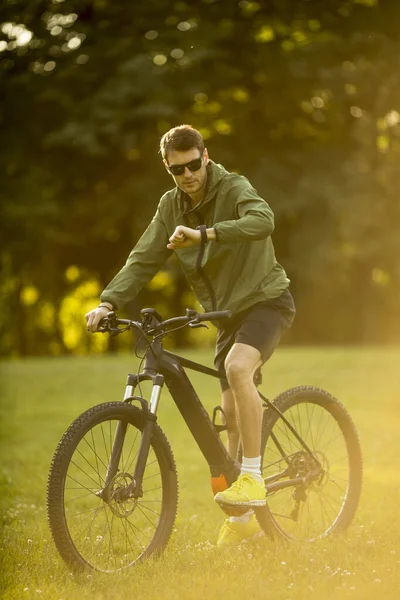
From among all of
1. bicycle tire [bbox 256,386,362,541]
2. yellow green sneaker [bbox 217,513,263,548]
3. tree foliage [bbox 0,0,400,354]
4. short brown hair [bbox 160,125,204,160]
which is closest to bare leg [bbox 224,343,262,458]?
bicycle tire [bbox 256,386,362,541]

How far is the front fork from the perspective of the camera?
15.6 ft

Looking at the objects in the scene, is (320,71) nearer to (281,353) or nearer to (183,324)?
(281,353)

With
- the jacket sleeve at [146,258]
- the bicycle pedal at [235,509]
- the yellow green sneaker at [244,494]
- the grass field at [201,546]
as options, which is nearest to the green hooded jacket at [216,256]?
the jacket sleeve at [146,258]

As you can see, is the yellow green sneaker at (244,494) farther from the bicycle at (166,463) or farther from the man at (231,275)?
the bicycle at (166,463)

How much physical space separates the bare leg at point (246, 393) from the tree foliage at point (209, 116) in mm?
16860

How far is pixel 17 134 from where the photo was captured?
24.3 metres

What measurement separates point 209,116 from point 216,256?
844 inches

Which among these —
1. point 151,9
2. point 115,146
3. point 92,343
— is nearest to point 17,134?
point 115,146

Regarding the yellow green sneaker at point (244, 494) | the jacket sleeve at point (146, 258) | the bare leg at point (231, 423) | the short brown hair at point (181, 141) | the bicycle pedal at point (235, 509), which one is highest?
the short brown hair at point (181, 141)

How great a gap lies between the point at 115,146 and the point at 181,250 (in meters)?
20.5

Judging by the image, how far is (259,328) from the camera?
17.6 ft

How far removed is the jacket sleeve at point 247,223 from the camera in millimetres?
4945

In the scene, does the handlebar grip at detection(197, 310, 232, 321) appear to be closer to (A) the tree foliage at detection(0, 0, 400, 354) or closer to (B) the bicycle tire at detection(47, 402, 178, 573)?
(B) the bicycle tire at detection(47, 402, 178, 573)

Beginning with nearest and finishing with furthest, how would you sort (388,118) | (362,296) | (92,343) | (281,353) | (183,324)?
(183,324) < (281,353) < (388,118) < (362,296) < (92,343)
